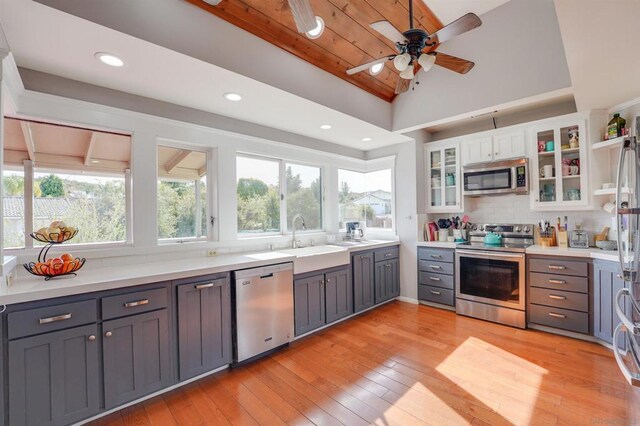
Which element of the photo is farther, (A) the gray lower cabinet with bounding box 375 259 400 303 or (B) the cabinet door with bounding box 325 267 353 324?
(A) the gray lower cabinet with bounding box 375 259 400 303

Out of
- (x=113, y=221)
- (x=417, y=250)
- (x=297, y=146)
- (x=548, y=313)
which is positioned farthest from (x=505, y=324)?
(x=113, y=221)

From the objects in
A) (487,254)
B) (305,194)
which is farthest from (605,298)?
(305,194)

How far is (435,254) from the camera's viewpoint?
3969mm

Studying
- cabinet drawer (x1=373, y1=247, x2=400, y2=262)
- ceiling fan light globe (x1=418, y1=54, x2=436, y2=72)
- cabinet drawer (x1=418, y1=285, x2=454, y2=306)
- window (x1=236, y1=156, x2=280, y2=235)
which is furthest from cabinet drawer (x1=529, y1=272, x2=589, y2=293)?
window (x1=236, y1=156, x2=280, y2=235)

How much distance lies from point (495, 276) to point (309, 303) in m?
2.27

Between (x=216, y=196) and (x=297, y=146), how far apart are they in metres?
1.29

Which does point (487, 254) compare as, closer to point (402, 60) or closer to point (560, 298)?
point (560, 298)

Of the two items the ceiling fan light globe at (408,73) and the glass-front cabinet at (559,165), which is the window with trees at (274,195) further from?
the glass-front cabinet at (559,165)

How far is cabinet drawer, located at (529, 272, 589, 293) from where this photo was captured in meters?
2.92

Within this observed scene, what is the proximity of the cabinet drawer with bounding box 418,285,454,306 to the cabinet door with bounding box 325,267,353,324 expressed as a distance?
1.19m

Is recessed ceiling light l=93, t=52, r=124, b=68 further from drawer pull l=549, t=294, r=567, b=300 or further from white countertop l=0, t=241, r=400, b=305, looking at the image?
drawer pull l=549, t=294, r=567, b=300

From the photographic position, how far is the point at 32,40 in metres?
1.73

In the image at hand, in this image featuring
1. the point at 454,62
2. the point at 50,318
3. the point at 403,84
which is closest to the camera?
the point at 50,318

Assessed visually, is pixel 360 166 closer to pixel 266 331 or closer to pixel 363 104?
pixel 363 104
